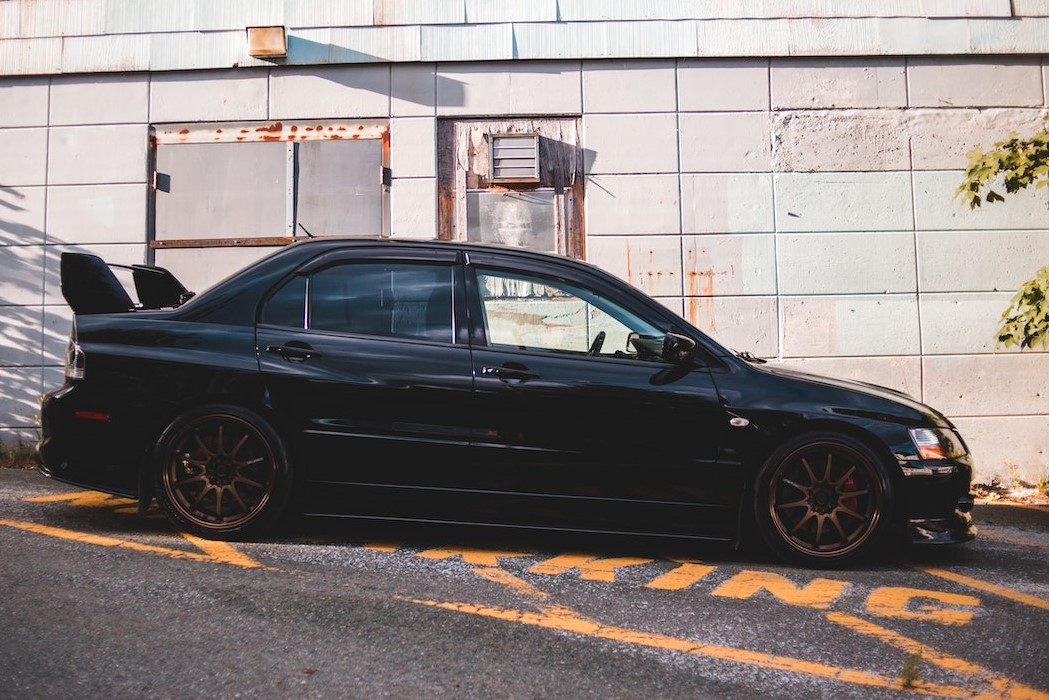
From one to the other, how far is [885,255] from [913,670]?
541 centimetres

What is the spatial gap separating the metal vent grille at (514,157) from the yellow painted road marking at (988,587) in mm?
4678

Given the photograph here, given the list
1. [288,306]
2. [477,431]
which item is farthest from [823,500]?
[288,306]

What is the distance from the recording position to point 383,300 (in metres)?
4.19

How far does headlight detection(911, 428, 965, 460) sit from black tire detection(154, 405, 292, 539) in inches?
118

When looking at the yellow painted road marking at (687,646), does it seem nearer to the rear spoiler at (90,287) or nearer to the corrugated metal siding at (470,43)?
the rear spoiler at (90,287)

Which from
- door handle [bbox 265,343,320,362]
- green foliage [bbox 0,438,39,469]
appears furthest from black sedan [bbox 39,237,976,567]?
green foliage [bbox 0,438,39,469]

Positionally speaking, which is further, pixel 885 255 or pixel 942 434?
pixel 885 255

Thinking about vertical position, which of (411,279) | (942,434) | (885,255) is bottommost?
(942,434)

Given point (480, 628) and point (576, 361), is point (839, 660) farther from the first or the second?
point (576, 361)

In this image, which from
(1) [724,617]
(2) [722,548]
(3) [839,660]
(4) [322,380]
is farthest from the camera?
(2) [722,548]

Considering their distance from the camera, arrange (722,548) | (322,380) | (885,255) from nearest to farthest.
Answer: (322,380)
(722,548)
(885,255)

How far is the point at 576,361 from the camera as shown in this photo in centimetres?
406

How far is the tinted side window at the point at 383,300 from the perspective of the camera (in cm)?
414

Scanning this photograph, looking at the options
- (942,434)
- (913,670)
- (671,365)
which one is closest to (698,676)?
(913,670)
